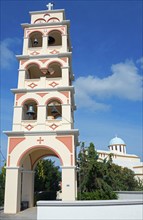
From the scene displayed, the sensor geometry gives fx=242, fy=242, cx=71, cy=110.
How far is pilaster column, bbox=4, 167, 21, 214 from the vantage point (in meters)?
15.8

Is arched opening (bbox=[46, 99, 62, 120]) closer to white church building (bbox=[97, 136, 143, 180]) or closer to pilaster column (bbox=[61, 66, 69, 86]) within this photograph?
pilaster column (bbox=[61, 66, 69, 86])

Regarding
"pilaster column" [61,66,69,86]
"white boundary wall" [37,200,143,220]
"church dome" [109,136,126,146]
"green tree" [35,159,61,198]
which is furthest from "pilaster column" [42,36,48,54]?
"church dome" [109,136,126,146]

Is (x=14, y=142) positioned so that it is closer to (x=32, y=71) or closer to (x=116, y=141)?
(x=32, y=71)

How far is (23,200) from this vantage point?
19.4 meters

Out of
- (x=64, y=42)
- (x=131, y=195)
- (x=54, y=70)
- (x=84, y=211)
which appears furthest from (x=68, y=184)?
(x=64, y=42)

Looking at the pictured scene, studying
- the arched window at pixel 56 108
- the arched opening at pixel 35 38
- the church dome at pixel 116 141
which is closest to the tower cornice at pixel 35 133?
the arched window at pixel 56 108

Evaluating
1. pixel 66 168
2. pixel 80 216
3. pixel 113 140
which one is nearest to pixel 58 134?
pixel 66 168

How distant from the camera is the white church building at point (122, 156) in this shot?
200 feet

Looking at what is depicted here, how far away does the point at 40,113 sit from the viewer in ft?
59.5

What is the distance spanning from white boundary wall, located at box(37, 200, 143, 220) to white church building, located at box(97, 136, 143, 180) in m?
51.0

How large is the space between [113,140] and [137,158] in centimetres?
930

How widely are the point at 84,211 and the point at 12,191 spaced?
25.1 ft

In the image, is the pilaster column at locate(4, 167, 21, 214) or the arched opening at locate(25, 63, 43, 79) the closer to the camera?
the pilaster column at locate(4, 167, 21, 214)

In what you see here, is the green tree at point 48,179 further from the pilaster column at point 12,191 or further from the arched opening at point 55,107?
the pilaster column at point 12,191
